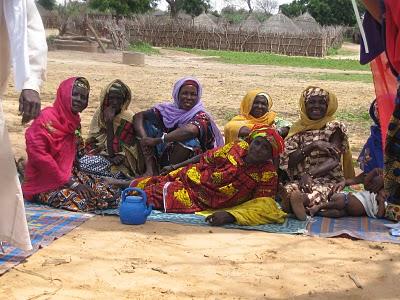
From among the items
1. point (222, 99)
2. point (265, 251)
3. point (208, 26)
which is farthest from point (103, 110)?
point (208, 26)

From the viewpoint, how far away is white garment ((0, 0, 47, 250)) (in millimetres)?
3133

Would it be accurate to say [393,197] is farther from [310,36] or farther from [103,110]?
[310,36]

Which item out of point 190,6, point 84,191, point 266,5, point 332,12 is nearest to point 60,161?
point 84,191

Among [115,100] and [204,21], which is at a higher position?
[204,21]

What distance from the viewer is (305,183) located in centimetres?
523

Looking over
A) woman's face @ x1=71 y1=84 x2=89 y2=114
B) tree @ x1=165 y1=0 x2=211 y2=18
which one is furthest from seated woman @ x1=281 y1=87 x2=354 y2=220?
tree @ x1=165 y1=0 x2=211 y2=18

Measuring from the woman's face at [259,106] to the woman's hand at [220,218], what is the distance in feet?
4.66

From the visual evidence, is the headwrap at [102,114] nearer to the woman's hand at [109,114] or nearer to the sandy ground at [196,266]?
the woman's hand at [109,114]

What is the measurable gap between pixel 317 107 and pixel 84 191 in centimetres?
211

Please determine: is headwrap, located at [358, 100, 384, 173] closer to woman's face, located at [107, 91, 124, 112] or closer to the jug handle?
the jug handle

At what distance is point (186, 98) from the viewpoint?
5.80 meters

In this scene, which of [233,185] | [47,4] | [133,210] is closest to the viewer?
[133,210]

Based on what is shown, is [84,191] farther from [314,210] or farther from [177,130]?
[314,210]

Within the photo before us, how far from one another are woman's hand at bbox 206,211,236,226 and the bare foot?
0.51 metres
